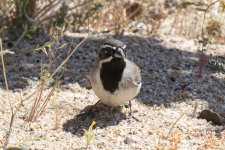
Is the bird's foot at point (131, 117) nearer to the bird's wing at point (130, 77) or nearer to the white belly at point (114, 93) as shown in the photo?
the white belly at point (114, 93)

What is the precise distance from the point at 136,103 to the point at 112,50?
1017 mm

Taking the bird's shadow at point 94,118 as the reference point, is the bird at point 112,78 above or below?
above

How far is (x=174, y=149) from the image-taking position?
15.2ft

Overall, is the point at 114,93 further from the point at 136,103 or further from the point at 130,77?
the point at 136,103

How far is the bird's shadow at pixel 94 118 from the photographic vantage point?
537 cm

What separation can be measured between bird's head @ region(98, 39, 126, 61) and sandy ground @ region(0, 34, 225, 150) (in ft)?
2.06

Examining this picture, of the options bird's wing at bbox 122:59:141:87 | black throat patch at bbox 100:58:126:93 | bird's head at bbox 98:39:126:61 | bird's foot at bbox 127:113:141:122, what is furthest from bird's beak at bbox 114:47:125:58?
bird's foot at bbox 127:113:141:122

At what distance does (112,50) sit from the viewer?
17.4 feet

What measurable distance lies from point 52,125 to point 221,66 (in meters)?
2.65

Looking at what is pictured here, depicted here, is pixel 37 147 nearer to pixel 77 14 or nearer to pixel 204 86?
pixel 204 86

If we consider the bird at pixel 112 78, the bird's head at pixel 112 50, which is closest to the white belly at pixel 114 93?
the bird at pixel 112 78

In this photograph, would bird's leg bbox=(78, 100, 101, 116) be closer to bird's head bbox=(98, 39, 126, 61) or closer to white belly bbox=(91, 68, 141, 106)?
white belly bbox=(91, 68, 141, 106)

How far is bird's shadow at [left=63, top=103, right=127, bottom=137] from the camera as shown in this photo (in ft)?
17.6

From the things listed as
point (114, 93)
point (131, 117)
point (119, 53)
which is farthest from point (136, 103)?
point (119, 53)
